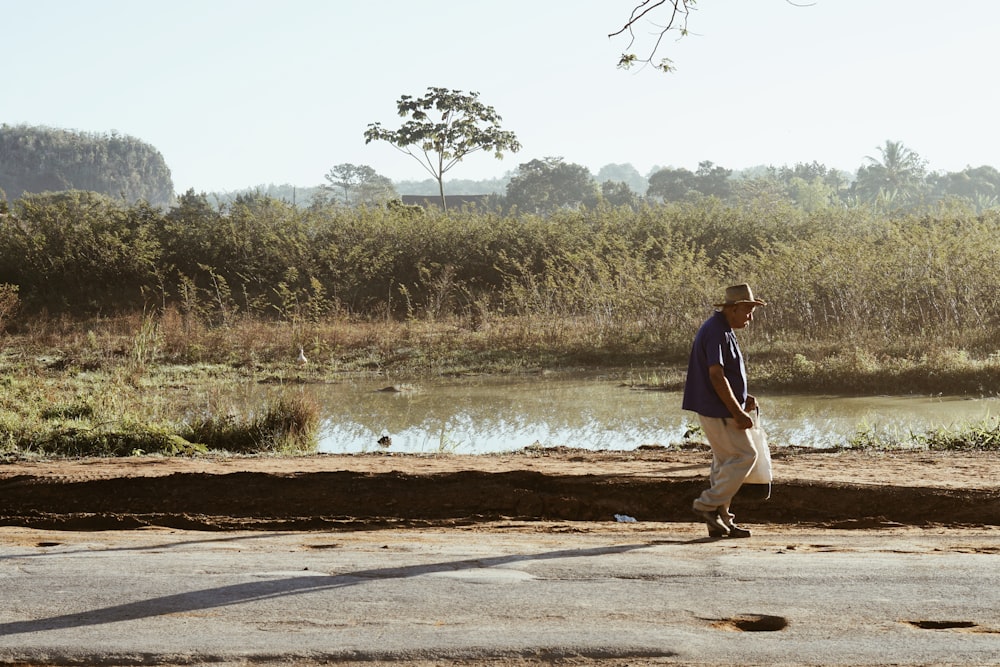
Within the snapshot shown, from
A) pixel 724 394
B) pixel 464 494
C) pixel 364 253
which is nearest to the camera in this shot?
pixel 724 394

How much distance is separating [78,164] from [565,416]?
83359mm

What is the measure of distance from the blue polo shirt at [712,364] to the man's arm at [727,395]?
0.05 m

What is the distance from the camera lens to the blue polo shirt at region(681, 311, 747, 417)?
20.0ft

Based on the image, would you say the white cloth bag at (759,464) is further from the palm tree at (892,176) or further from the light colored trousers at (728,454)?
the palm tree at (892,176)

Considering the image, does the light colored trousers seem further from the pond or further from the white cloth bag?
the pond

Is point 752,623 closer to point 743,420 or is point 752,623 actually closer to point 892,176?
point 743,420

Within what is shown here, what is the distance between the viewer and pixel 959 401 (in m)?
13.5

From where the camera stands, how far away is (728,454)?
6246 mm

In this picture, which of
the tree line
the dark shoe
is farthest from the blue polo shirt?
the tree line

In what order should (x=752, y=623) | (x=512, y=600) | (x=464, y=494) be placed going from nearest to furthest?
1. (x=752, y=623)
2. (x=512, y=600)
3. (x=464, y=494)

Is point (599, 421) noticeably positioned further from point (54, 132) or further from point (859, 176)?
point (54, 132)

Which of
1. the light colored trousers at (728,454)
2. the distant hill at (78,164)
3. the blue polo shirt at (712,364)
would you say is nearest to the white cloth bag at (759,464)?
the light colored trousers at (728,454)

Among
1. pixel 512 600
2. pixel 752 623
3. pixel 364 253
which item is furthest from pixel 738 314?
pixel 364 253

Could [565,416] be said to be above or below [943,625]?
below
